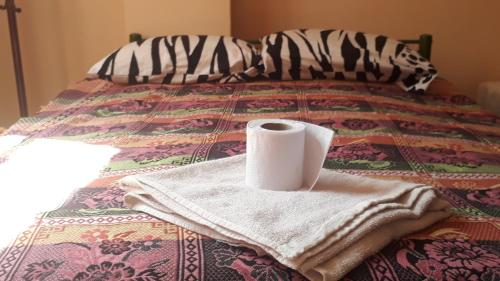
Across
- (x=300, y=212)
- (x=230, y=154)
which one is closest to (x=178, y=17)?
(x=230, y=154)

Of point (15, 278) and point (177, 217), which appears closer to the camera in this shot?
point (15, 278)

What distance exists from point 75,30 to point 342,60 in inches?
60.3

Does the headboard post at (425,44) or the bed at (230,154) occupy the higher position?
the headboard post at (425,44)

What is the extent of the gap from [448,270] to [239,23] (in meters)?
2.25

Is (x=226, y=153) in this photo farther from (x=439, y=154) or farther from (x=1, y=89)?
(x=1, y=89)

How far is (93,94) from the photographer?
6.39 ft

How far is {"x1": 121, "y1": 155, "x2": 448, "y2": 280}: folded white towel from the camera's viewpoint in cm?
66

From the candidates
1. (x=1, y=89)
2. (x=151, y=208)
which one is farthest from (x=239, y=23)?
(x=151, y=208)

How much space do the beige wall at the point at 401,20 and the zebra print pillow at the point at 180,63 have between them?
60 centimetres

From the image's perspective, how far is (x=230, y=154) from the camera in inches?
46.1

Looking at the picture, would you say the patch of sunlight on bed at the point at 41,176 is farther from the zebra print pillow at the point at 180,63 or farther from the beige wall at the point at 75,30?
the beige wall at the point at 75,30

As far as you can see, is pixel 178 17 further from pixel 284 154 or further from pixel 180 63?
pixel 284 154

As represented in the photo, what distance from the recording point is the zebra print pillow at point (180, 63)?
6.89ft

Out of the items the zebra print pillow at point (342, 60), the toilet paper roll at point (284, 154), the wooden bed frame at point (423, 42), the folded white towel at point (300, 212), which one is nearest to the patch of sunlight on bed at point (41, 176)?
the folded white towel at point (300, 212)
